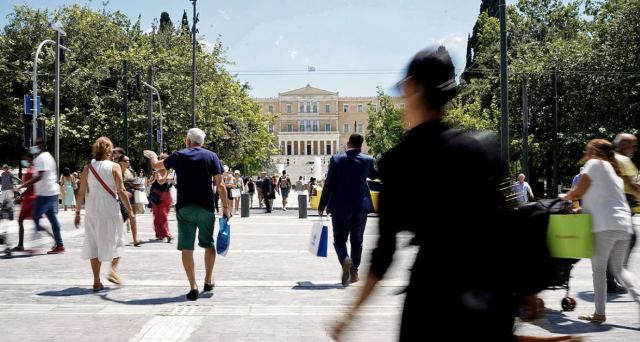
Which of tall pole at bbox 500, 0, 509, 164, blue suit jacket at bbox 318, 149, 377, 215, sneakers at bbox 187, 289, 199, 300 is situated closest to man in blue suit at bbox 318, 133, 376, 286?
blue suit jacket at bbox 318, 149, 377, 215

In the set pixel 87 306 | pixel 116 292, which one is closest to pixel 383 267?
pixel 87 306

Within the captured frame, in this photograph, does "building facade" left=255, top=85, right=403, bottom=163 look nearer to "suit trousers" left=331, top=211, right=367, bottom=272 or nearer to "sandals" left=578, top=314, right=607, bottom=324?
"suit trousers" left=331, top=211, right=367, bottom=272

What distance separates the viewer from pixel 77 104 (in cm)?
4112

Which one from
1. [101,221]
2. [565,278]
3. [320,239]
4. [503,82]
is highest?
[503,82]

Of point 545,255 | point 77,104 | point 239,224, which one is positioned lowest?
point 239,224

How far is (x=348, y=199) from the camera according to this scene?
8000 mm

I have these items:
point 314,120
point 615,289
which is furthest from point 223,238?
point 314,120

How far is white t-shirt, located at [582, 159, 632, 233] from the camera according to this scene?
5.76 meters

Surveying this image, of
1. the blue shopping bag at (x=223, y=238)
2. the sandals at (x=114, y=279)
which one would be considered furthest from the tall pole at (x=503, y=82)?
the sandals at (x=114, y=279)

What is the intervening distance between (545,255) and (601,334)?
3.75 metres

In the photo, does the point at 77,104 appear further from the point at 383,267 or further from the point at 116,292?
the point at 383,267

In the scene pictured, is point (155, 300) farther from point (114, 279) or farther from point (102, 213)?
point (102, 213)

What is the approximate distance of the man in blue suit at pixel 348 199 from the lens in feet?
26.2

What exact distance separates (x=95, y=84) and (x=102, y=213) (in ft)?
119
